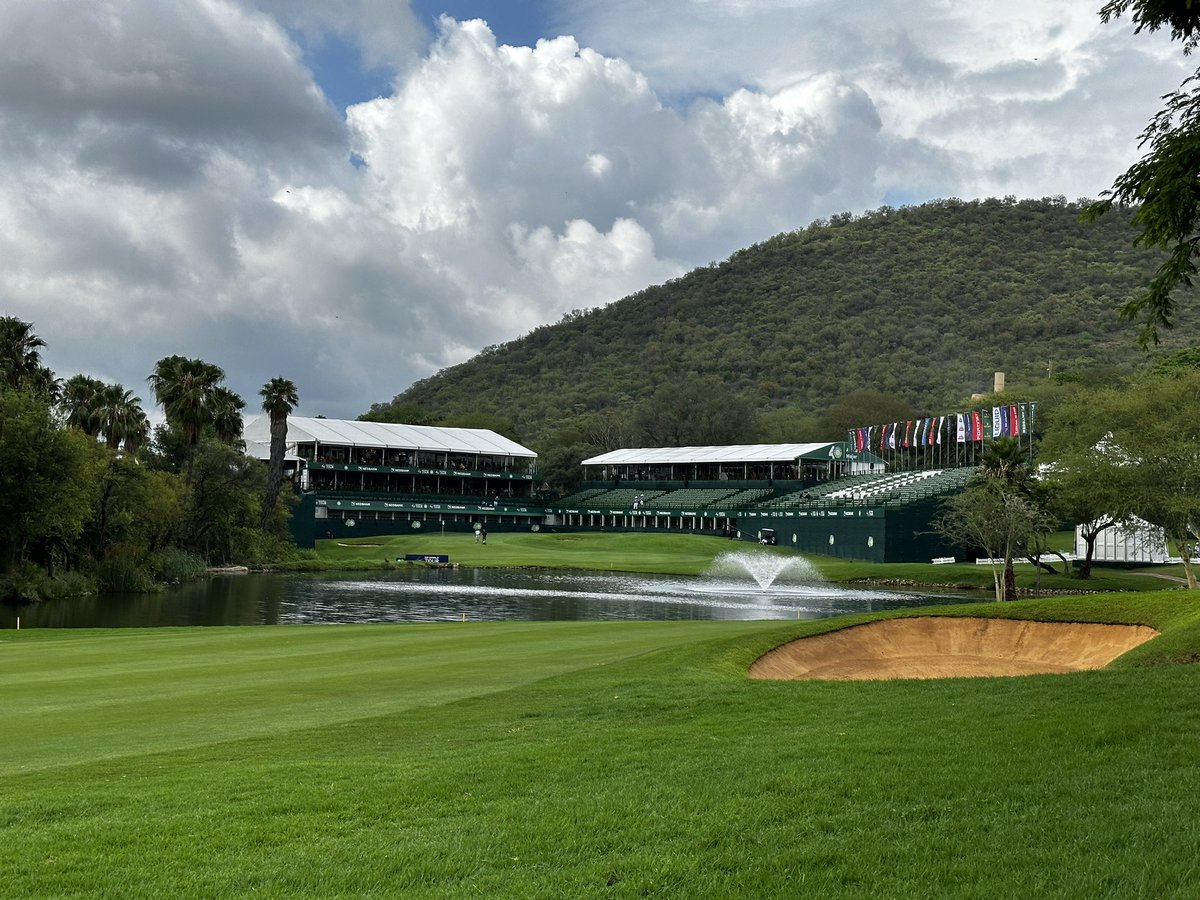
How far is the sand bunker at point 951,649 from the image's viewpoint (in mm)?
23938

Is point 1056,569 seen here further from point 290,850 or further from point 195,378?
point 290,850

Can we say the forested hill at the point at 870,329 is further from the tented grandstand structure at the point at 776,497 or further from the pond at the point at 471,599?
the pond at the point at 471,599

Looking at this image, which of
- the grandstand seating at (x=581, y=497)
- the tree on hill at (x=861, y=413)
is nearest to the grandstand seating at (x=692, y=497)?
the grandstand seating at (x=581, y=497)

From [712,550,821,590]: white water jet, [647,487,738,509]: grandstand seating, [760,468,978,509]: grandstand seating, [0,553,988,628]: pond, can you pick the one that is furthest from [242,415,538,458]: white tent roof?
[712,550,821,590]: white water jet

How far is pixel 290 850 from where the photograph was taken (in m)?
7.39

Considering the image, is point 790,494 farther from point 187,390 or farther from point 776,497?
point 187,390

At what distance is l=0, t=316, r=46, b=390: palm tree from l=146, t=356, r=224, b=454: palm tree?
1112cm

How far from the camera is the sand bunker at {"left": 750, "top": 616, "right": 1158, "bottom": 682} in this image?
23938 millimetres

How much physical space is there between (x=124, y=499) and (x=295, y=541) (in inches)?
1070

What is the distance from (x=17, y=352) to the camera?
59.1 meters

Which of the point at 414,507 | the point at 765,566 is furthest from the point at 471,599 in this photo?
the point at 414,507

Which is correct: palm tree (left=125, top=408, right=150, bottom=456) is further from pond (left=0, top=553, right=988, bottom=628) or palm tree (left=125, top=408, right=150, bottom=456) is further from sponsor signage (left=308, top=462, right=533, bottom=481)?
sponsor signage (left=308, top=462, right=533, bottom=481)

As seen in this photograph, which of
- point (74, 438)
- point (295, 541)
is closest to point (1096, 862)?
point (74, 438)

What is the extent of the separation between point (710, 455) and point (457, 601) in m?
64.9
